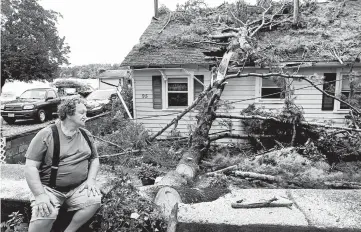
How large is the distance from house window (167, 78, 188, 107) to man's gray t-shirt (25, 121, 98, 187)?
316 inches

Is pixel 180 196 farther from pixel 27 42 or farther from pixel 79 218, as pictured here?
pixel 27 42

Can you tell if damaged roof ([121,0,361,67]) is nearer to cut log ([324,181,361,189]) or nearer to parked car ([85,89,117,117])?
cut log ([324,181,361,189])

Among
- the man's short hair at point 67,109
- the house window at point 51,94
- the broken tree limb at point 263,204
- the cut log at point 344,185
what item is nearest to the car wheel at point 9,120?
the house window at point 51,94

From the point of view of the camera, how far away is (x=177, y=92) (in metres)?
11.0

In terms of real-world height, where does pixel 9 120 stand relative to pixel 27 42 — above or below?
below

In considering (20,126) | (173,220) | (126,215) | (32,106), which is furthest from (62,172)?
(20,126)

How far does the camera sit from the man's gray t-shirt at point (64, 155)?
2736 millimetres

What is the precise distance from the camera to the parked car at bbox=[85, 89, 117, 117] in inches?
611

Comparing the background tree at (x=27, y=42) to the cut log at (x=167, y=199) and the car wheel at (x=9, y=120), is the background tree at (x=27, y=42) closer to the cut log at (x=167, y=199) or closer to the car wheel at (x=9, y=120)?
the car wheel at (x=9, y=120)

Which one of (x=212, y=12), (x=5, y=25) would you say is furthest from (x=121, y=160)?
(x=5, y=25)

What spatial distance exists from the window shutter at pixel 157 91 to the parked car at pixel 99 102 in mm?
5722

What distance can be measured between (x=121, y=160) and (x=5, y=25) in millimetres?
18948

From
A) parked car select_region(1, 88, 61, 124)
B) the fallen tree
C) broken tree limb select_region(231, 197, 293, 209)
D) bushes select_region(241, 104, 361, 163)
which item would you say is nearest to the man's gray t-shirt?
the fallen tree

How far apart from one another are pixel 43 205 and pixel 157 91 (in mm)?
8623
